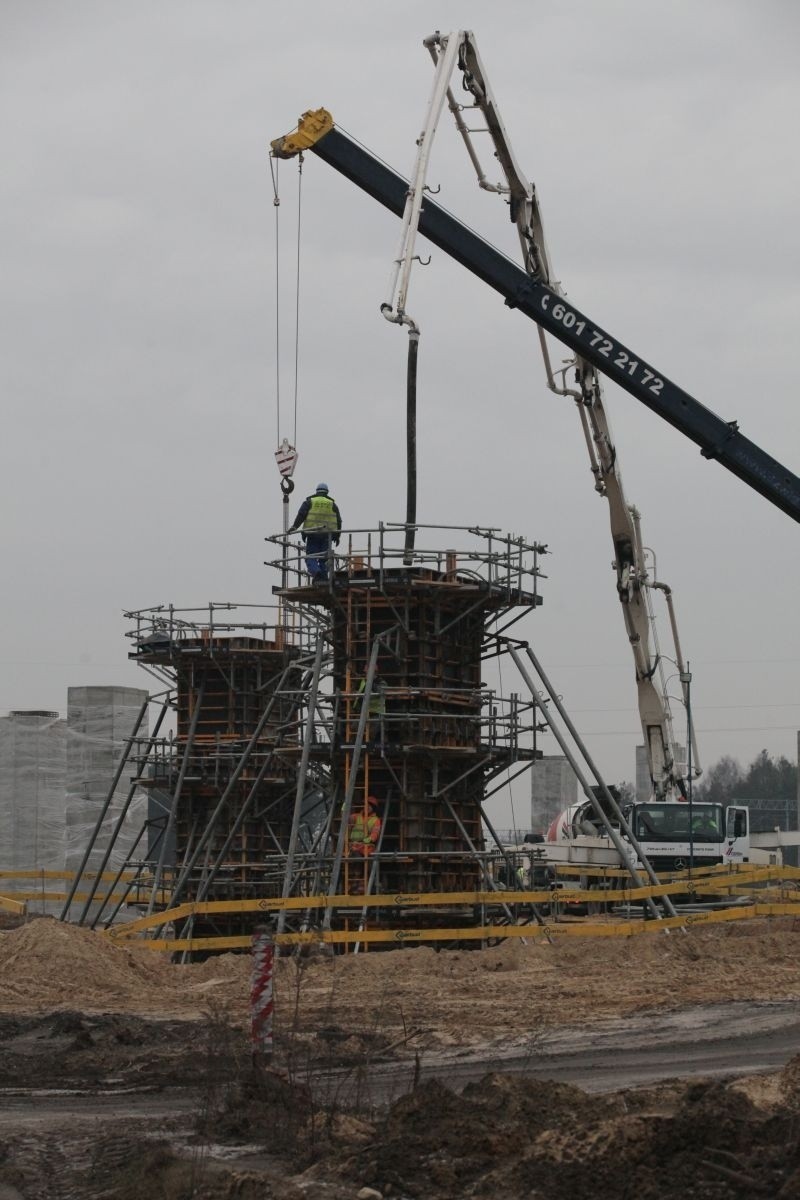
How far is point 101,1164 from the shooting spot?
1174cm

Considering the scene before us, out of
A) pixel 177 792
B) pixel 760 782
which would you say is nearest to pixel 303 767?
pixel 177 792

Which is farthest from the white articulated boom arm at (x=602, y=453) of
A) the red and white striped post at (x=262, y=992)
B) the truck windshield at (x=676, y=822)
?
the red and white striped post at (x=262, y=992)

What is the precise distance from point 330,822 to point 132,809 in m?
20.5

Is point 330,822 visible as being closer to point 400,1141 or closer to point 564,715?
point 564,715

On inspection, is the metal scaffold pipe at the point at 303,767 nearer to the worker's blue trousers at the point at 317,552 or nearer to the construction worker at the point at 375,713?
the construction worker at the point at 375,713

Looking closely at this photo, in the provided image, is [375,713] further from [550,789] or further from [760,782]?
[760,782]

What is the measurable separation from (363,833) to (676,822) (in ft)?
35.2

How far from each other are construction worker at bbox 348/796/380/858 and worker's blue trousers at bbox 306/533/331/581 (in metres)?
4.11

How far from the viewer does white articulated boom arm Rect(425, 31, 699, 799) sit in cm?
3138

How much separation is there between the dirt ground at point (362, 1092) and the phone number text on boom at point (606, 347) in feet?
28.4

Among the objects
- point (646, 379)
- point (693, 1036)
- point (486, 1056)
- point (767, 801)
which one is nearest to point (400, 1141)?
point (486, 1056)

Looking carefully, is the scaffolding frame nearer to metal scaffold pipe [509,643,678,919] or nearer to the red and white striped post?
metal scaffold pipe [509,643,678,919]

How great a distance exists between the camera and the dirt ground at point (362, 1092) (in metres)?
10.4

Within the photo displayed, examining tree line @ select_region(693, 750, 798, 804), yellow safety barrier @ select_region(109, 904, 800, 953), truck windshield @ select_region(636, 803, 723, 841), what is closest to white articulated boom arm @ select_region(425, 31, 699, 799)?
truck windshield @ select_region(636, 803, 723, 841)
